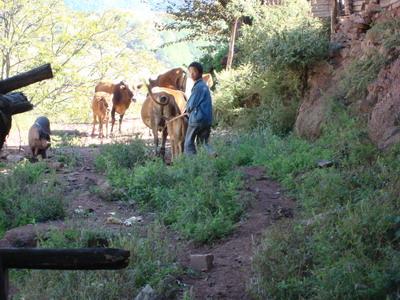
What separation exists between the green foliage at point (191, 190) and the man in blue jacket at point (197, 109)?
0.56 metres

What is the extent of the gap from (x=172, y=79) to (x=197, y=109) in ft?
26.4

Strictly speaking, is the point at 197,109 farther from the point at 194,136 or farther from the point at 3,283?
the point at 3,283

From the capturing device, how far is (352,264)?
612cm

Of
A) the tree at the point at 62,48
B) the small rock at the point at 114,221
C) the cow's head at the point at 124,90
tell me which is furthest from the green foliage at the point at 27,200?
the tree at the point at 62,48

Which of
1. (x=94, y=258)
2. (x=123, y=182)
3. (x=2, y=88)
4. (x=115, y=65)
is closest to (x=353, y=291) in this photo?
(x=94, y=258)

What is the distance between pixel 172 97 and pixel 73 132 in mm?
7920

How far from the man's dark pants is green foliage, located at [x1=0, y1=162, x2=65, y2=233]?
2.62 meters

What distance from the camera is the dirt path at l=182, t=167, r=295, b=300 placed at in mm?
7006

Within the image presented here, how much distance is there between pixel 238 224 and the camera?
8789mm

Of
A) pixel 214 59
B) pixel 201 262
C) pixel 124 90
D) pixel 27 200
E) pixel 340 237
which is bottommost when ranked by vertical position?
pixel 201 262

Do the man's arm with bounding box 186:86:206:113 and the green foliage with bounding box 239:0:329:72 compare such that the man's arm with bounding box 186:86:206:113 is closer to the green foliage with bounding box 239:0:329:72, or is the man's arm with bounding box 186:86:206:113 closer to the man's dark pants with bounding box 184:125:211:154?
the man's dark pants with bounding box 184:125:211:154

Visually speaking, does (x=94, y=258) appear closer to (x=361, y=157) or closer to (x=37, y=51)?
(x=361, y=157)

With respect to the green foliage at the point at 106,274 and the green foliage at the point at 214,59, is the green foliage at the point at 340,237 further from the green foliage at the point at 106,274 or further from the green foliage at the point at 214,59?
the green foliage at the point at 214,59

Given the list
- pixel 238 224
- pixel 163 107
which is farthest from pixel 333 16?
pixel 238 224
